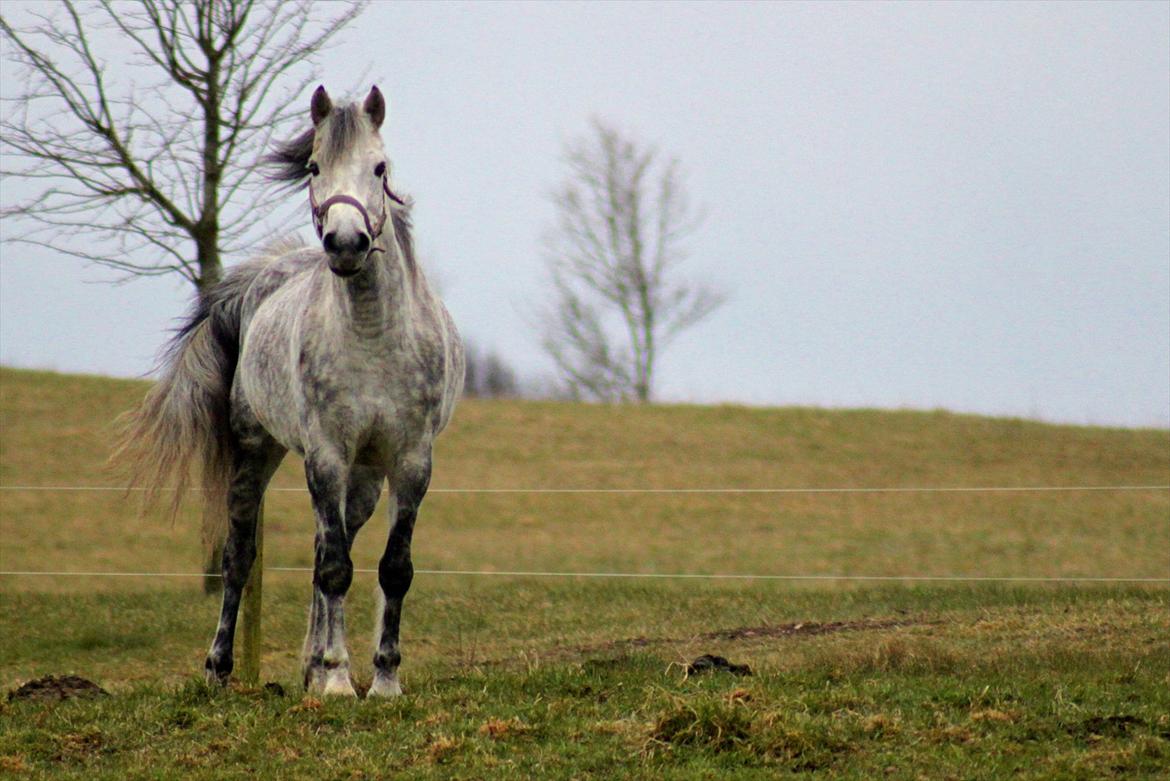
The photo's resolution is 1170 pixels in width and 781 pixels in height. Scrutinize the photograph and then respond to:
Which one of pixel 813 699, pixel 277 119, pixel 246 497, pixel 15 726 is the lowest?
pixel 15 726

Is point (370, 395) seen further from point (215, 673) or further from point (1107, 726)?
point (1107, 726)

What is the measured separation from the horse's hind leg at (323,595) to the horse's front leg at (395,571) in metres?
0.28

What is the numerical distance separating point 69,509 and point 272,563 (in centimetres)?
499

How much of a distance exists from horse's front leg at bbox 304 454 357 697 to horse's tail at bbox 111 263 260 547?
171 centimetres

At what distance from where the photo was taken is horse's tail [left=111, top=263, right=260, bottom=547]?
8281mm

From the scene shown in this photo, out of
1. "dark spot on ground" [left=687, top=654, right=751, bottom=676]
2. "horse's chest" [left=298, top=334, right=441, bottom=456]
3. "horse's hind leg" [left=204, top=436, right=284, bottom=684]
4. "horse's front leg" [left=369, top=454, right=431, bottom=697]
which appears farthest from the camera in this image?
"horse's hind leg" [left=204, top=436, right=284, bottom=684]

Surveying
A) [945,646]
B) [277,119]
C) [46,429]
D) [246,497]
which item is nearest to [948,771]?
[945,646]

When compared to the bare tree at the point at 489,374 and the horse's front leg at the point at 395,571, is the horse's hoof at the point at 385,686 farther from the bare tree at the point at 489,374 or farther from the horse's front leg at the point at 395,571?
the bare tree at the point at 489,374

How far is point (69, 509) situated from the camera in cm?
2081

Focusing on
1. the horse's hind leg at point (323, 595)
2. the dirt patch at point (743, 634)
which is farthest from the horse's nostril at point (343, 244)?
the dirt patch at point (743, 634)

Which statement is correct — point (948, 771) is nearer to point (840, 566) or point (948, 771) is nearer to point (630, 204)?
point (840, 566)

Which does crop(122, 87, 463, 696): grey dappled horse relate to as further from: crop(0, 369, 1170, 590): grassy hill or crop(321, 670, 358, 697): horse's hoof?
crop(0, 369, 1170, 590): grassy hill

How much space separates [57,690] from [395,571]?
7.04ft

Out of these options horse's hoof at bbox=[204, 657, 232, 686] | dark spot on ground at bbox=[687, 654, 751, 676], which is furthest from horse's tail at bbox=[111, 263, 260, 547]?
dark spot on ground at bbox=[687, 654, 751, 676]
